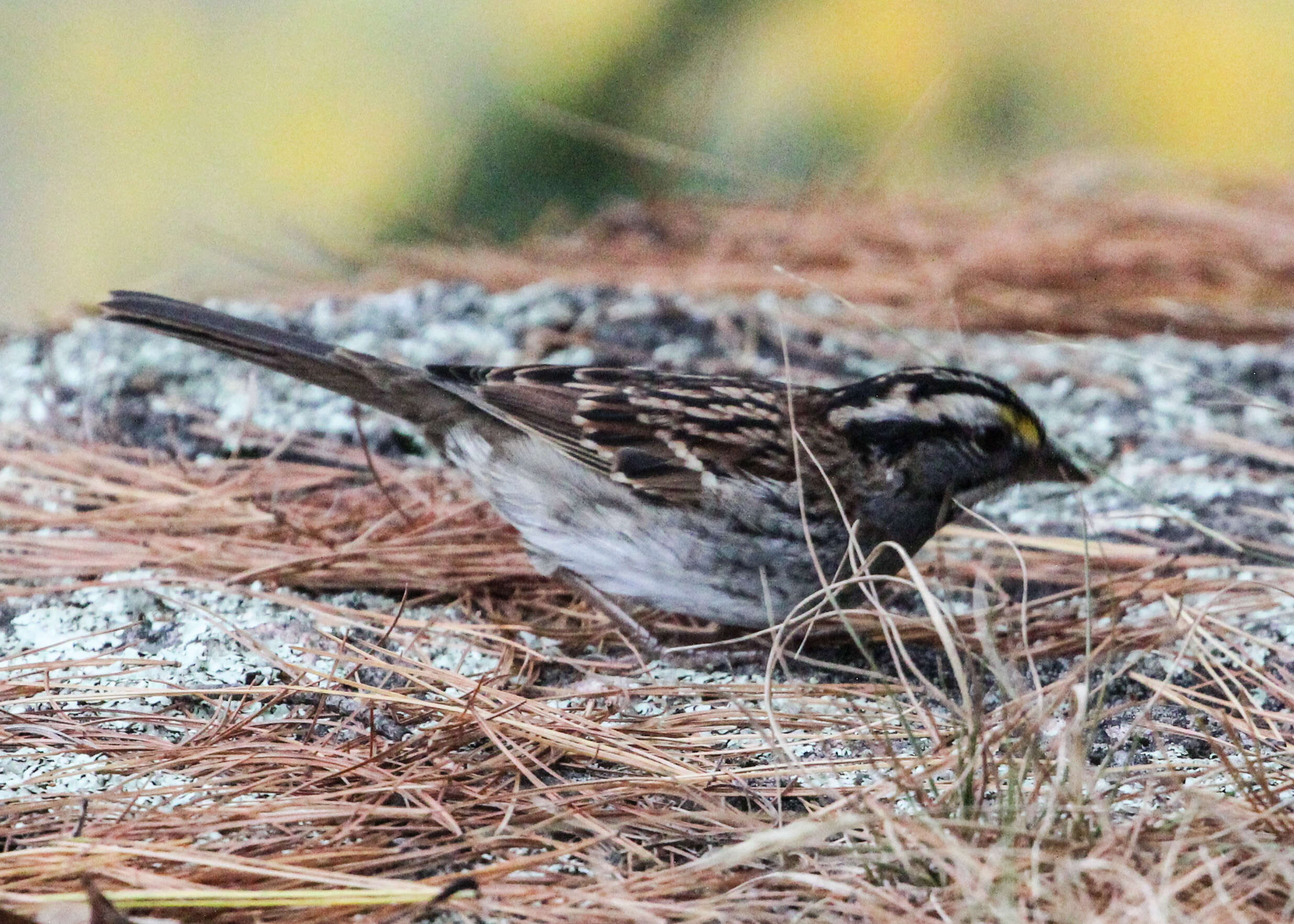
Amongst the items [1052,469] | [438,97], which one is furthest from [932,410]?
[438,97]

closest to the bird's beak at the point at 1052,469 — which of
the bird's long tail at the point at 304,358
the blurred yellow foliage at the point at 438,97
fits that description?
the bird's long tail at the point at 304,358

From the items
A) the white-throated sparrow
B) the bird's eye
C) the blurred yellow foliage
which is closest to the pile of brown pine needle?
the white-throated sparrow

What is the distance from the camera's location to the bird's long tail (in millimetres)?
3285

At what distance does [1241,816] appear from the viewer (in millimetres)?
2039

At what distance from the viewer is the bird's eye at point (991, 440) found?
10.8ft

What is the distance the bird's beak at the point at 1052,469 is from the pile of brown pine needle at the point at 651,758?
0.85ft

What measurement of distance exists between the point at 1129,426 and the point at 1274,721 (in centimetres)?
195

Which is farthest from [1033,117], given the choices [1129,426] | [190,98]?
[190,98]

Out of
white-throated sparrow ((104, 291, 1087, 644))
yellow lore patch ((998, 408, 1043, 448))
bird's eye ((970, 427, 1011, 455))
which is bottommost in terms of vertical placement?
white-throated sparrow ((104, 291, 1087, 644))

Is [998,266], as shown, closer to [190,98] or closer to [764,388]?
[764,388]

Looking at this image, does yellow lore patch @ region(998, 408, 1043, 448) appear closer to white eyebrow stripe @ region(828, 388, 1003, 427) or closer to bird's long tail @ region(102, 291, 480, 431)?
white eyebrow stripe @ region(828, 388, 1003, 427)

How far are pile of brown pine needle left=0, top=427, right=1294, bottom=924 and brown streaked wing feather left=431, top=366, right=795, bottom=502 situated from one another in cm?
43

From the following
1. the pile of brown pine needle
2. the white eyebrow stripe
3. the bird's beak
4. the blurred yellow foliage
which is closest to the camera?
the pile of brown pine needle

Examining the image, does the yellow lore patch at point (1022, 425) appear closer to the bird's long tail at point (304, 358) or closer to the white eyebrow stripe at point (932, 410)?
the white eyebrow stripe at point (932, 410)
